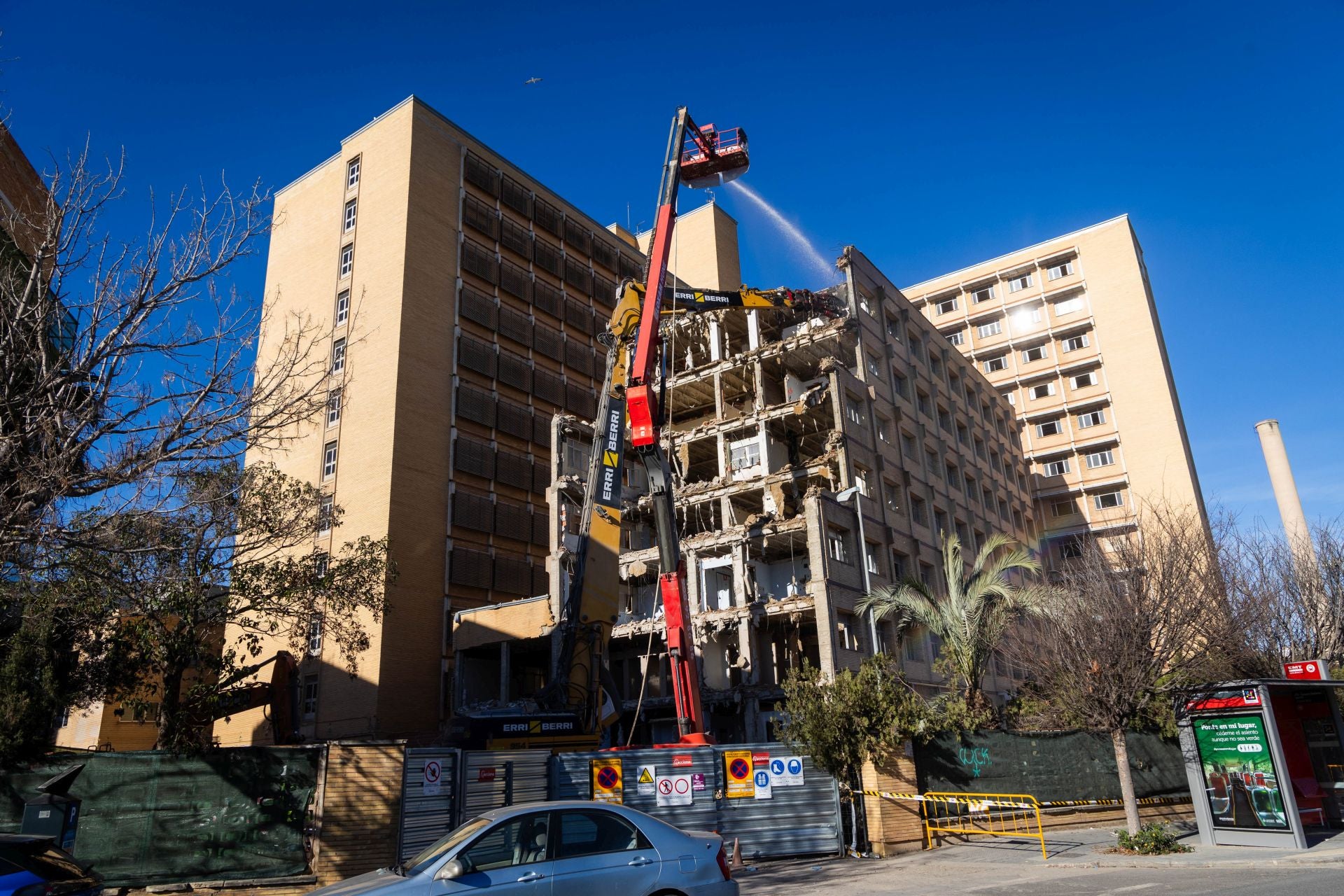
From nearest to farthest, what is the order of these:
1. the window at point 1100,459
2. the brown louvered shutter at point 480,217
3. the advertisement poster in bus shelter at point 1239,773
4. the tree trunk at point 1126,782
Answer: the advertisement poster in bus shelter at point 1239,773, the tree trunk at point 1126,782, the brown louvered shutter at point 480,217, the window at point 1100,459

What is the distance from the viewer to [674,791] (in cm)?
1655

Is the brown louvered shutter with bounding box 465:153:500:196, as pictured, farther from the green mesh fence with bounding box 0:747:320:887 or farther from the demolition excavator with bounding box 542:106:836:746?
the green mesh fence with bounding box 0:747:320:887

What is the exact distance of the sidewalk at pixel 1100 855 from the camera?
14.1 meters

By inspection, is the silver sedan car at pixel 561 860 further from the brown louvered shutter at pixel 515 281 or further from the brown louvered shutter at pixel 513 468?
the brown louvered shutter at pixel 515 281

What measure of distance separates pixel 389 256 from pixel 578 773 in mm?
A: 32644

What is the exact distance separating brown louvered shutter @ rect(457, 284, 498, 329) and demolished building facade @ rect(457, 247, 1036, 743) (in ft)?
27.0

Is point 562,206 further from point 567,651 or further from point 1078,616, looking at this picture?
point 1078,616

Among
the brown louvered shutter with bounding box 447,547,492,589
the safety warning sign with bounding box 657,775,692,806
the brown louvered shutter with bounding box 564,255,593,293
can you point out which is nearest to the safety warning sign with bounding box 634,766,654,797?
the safety warning sign with bounding box 657,775,692,806

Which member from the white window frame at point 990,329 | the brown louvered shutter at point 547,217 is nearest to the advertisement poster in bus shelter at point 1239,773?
the brown louvered shutter at point 547,217

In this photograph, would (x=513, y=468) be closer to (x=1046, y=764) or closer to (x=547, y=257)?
(x=547, y=257)

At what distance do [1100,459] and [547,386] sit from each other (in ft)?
127

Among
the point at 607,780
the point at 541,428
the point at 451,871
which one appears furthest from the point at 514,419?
the point at 451,871

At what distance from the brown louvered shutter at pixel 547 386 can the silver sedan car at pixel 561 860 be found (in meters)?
39.5

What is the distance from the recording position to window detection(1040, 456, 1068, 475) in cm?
6419
